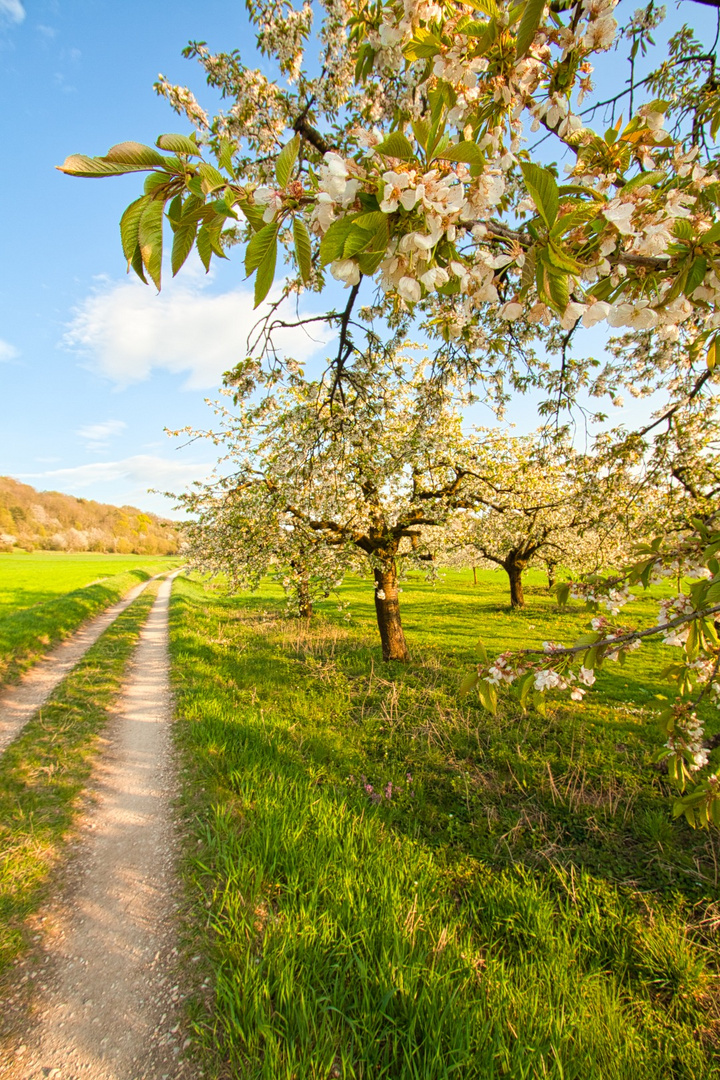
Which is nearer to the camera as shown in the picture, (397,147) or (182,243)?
(397,147)

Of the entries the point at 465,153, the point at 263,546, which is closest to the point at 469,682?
the point at 465,153

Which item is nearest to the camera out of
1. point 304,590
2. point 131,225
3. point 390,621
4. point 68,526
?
point 131,225

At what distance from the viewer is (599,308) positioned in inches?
52.3

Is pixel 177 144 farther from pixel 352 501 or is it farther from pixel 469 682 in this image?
pixel 352 501

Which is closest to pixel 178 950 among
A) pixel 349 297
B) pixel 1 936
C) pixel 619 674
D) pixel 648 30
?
pixel 1 936

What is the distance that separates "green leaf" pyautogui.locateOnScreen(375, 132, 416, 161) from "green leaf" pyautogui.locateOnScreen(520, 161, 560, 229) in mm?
285

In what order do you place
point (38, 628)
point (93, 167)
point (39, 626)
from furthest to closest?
point (39, 626) → point (38, 628) → point (93, 167)

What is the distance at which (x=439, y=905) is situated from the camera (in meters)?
3.40

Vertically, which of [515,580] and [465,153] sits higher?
[465,153]

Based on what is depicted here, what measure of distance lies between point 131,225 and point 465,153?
867 millimetres

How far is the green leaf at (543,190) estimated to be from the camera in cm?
94

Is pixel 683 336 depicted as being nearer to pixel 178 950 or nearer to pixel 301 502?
pixel 301 502

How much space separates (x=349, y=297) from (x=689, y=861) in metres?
6.93

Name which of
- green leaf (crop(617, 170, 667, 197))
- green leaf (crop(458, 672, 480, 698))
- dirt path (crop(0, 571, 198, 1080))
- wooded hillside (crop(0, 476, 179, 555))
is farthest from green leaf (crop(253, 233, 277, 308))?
wooded hillside (crop(0, 476, 179, 555))
